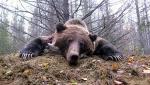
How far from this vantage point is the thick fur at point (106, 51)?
5.87m

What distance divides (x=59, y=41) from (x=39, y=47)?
52 cm

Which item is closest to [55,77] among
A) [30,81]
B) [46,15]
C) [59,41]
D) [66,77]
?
[66,77]

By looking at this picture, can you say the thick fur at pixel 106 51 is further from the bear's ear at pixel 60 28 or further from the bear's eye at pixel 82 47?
the bear's ear at pixel 60 28

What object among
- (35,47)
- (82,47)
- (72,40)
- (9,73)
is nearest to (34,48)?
(35,47)

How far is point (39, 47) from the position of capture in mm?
6383

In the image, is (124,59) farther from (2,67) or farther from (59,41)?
(2,67)

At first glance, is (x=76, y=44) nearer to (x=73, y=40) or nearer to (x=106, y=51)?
(x=73, y=40)

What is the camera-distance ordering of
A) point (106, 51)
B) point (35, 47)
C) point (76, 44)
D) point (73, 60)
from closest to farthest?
point (73, 60) → point (76, 44) → point (106, 51) → point (35, 47)

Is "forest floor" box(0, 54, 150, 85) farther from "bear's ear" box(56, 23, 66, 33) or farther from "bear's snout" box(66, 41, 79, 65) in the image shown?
"bear's ear" box(56, 23, 66, 33)

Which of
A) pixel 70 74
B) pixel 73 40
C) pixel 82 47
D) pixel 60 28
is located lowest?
pixel 70 74

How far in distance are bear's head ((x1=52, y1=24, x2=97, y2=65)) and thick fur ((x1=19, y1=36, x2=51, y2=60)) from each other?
28 centimetres

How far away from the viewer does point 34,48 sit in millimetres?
6266

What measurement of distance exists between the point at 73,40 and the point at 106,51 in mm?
782

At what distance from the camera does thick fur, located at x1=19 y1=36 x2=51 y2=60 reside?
5.92m
